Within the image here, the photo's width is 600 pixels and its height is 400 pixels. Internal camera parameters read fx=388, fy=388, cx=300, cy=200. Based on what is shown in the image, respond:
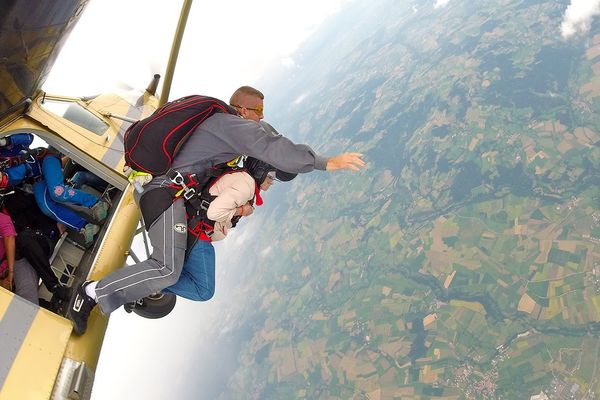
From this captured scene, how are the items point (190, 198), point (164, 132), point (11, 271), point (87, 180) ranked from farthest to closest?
point (87, 180), point (11, 271), point (190, 198), point (164, 132)

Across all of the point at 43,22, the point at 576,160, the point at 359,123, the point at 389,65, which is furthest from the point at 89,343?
the point at 389,65

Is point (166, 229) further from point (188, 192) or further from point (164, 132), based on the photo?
point (164, 132)

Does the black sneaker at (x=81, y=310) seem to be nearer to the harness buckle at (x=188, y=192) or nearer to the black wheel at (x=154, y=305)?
the black wheel at (x=154, y=305)

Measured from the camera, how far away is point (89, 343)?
308 cm

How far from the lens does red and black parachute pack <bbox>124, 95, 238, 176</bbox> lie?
9.43 feet

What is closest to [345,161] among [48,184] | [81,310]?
[81,310]

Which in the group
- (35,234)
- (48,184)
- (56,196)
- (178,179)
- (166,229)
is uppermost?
(48,184)

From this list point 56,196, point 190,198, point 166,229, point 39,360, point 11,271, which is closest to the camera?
point 39,360

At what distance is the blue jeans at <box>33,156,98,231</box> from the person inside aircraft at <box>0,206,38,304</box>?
0.97 metres

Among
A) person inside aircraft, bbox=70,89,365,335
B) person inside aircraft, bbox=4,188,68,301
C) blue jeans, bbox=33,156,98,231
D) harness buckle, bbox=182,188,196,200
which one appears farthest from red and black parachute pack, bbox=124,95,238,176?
blue jeans, bbox=33,156,98,231

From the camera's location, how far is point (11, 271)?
11.5 ft

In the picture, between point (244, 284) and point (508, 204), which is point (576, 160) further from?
point (244, 284)

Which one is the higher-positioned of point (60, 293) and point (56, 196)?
point (56, 196)

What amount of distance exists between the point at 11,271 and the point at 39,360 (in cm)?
137
